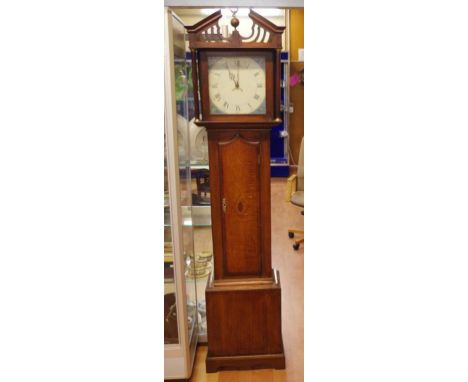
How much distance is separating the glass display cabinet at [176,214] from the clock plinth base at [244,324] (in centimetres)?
13

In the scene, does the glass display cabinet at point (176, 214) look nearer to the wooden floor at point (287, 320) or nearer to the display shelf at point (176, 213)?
the display shelf at point (176, 213)

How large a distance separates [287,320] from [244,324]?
0.51m

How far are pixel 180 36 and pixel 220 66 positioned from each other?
0.99 feet

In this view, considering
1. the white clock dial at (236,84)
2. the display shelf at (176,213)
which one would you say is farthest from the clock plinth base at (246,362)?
the white clock dial at (236,84)

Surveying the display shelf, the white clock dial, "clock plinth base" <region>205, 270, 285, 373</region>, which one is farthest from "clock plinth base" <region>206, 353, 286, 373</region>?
the white clock dial

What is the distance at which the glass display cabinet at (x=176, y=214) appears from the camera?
5.15ft

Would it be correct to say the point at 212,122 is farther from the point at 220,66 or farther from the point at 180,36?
the point at 180,36

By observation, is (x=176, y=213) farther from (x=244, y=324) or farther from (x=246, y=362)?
Answer: (x=246, y=362)

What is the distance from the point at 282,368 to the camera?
1.92m

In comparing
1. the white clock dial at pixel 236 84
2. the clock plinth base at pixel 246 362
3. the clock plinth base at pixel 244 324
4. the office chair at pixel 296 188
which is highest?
the white clock dial at pixel 236 84

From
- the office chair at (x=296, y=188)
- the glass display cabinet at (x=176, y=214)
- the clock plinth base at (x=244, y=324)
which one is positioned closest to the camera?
the glass display cabinet at (x=176, y=214)

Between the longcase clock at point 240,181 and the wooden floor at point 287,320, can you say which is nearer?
the longcase clock at point 240,181

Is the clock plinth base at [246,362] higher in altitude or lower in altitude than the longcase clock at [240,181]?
lower
